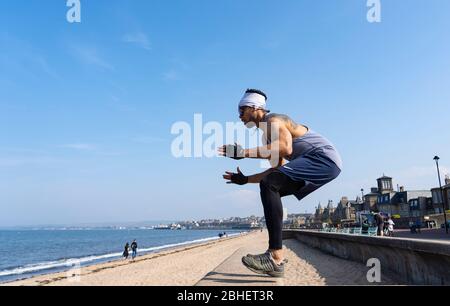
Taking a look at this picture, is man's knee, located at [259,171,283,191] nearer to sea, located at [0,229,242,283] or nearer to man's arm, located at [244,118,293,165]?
man's arm, located at [244,118,293,165]

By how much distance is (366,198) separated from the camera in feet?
320

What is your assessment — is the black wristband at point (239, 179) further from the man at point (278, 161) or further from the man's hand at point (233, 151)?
the man's hand at point (233, 151)

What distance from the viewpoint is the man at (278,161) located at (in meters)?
3.61

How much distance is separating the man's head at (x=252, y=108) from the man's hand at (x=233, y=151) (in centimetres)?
65

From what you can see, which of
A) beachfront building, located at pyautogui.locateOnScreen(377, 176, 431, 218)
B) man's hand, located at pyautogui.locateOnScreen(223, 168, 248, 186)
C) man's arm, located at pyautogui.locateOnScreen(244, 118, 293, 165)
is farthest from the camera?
beachfront building, located at pyautogui.locateOnScreen(377, 176, 431, 218)

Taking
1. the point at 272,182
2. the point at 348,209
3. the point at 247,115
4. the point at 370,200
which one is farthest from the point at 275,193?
the point at 348,209

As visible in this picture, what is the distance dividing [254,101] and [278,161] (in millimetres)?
711

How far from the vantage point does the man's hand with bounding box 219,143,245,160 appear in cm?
335

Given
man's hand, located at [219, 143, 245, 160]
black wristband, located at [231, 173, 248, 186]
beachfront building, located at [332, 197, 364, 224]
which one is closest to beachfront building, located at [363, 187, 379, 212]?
beachfront building, located at [332, 197, 364, 224]

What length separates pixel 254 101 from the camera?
392 cm

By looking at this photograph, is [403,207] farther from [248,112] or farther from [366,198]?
[248,112]

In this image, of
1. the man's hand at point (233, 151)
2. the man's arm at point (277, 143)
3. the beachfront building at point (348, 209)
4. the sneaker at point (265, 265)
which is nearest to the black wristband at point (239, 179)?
the man's arm at point (277, 143)
